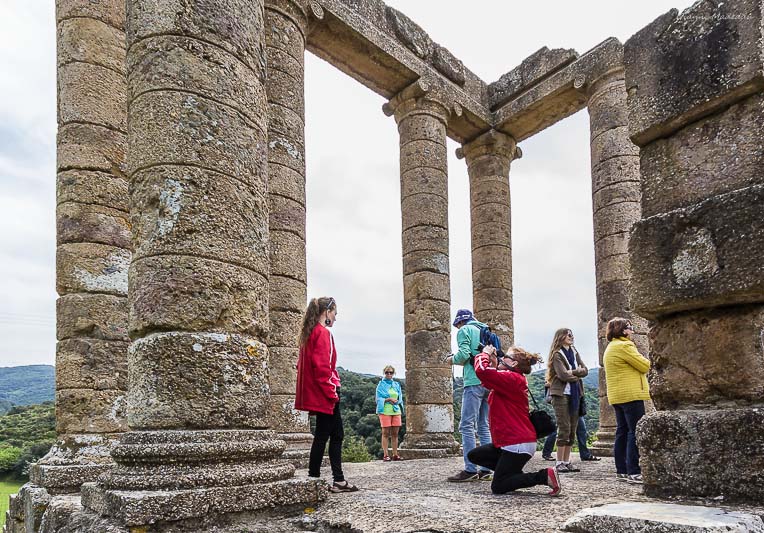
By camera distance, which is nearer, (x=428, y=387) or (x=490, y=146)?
Result: (x=428, y=387)

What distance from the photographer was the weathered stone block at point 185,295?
12.8 ft

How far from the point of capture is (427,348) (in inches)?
428

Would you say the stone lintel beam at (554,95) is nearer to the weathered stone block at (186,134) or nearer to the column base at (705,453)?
the weathered stone block at (186,134)

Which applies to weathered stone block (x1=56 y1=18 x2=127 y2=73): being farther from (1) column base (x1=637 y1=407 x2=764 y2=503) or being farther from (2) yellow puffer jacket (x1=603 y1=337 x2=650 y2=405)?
(1) column base (x1=637 y1=407 x2=764 y2=503)

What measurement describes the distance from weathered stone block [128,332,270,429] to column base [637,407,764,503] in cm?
263

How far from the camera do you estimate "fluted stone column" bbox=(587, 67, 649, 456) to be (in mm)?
10492

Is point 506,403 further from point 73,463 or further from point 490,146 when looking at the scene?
point 490,146

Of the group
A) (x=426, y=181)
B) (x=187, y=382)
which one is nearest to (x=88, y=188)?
(x=187, y=382)

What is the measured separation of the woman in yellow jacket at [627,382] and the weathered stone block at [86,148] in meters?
6.09

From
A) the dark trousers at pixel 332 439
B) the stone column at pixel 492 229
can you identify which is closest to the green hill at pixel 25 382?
the stone column at pixel 492 229

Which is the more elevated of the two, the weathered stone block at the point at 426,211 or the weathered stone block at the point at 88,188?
the weathered stone block at the point at 426,211

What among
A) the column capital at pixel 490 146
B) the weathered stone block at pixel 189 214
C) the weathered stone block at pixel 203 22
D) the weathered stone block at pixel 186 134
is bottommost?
the weathered stone block at pixel 189 214

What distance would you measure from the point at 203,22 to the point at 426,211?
741cm

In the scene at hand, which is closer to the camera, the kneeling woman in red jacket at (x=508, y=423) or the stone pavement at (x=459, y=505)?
the stone pavement at (x=459, y=505)
